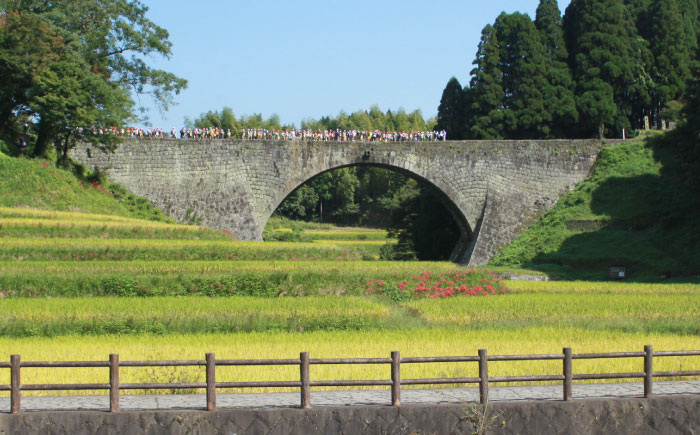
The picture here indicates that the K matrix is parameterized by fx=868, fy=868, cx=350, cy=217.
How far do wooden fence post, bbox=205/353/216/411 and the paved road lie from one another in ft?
1.11

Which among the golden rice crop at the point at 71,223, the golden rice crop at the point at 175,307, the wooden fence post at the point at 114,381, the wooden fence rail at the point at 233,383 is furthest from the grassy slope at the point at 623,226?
the wooden fence post at the point at 114,381

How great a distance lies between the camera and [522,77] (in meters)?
54.0

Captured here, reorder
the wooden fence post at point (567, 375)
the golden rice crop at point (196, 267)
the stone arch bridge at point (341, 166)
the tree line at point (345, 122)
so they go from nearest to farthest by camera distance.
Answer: the wooden fence post at point (567, 375), the golden rice crop at point (196, 267), the stone arch bridge at point (341, 166), the tree line at point (345, 122)

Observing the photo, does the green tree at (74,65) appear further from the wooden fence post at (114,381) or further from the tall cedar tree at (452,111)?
the wooden fence post at (114,381)

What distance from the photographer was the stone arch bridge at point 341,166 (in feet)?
141

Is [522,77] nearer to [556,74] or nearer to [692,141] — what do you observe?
[556,74]

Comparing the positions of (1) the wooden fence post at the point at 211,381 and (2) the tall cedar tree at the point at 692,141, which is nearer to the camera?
(1) the wooden fence post at the point at 211,381

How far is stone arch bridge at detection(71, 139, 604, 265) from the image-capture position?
43.1m

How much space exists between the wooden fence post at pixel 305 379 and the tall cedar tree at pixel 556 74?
4394 cm

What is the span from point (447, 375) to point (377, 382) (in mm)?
2856

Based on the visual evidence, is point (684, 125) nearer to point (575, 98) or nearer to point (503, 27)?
Answer: point (575, 98)

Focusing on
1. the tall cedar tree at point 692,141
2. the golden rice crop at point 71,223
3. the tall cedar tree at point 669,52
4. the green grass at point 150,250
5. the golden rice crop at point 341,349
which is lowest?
the golden rice crop at point 341,349

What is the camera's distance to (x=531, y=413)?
12.9m

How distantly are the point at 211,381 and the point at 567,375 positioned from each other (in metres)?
5.24
